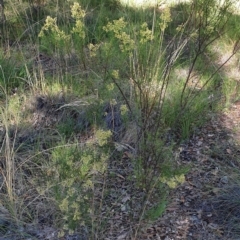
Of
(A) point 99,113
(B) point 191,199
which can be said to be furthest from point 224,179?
(A) point 99,113

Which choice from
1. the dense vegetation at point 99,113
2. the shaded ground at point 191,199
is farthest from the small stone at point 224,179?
the dense vegetation at point 99,113

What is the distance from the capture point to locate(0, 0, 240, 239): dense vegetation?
2.52 meters

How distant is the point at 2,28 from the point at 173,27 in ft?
5.59

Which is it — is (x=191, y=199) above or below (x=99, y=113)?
below

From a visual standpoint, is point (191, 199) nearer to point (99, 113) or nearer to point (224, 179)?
point (224, 179)

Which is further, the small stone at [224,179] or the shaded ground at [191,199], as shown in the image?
the small stone at [224,179]

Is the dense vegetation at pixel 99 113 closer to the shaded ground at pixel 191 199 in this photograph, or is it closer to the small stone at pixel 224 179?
the shaded ground at pixel 191 199

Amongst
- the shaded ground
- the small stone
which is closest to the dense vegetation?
the shaded ground

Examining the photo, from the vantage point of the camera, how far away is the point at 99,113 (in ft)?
10.8

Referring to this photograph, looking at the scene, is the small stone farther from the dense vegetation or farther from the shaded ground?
the dense vegetation

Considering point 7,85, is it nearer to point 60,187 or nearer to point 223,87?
point 60,187

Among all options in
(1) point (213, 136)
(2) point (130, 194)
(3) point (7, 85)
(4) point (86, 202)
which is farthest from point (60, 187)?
(3) point (7, 85)

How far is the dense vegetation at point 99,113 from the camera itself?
252 cm

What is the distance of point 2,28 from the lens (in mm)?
4316
